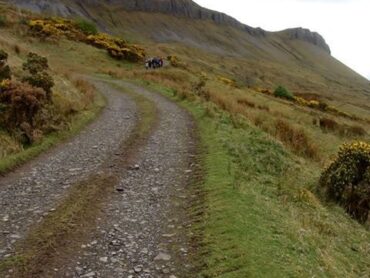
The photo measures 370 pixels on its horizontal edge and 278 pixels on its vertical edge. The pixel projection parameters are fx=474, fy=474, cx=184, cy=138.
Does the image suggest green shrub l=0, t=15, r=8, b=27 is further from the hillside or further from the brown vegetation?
the brown vegetation

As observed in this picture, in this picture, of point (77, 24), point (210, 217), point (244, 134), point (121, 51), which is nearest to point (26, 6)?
point (77, 24)

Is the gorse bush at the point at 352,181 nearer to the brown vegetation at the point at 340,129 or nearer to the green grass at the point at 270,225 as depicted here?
the green grass at the point at 270,225

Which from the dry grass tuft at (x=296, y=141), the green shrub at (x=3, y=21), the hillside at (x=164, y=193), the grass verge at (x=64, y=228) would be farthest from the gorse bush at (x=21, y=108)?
the green shrub at (x=3, y=21)

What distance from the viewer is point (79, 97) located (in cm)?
2750

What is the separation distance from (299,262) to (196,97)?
24.5 m

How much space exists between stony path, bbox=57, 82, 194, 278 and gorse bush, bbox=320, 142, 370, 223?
4.59m

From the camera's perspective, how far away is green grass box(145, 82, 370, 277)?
8.55 metres

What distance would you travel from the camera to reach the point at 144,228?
34.0 ft

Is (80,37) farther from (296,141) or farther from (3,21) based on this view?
(296,141)

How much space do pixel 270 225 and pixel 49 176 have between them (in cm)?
700

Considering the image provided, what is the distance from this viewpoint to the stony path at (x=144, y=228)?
8.51 m

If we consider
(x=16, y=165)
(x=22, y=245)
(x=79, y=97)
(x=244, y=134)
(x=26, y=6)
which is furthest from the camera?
(x=26, y=6)

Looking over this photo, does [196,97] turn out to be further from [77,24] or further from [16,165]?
[77,24]

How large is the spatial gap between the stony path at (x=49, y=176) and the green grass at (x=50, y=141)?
329mm
